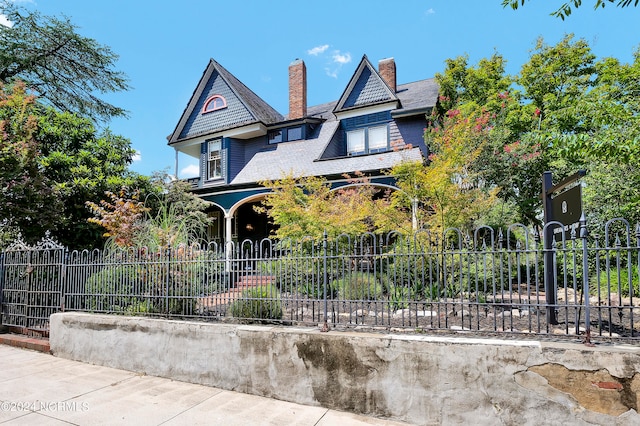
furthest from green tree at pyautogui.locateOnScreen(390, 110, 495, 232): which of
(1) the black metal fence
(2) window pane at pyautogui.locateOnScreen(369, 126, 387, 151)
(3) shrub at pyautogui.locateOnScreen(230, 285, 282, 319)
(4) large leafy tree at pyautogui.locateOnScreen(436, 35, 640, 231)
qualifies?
(3) shrub at pyautogui.locateOnScreen(230, 285, 282, 319)

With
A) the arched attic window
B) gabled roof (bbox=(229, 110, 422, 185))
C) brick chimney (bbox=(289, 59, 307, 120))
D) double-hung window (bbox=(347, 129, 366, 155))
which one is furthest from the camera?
brick chimney (bbox=(289, 59, 307, 120))

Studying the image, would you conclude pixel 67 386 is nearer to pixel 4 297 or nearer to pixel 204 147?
pixel 4 297

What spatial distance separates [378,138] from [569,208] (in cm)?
1203

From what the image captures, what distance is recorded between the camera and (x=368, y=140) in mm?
16406

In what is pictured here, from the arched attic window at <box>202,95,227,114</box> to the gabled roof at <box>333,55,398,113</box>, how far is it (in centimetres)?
566

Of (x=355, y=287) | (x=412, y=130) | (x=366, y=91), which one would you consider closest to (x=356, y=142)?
(x=366, y=91)

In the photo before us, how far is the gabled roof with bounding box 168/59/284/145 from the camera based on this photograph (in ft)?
59.5

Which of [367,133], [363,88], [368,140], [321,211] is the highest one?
[363,88]

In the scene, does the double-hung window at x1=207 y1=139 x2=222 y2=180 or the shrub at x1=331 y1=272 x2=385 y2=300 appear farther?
the double-hung window at x1=207 y1=139 x2=222 y2=180

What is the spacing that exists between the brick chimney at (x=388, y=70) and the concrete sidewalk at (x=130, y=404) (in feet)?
53.4

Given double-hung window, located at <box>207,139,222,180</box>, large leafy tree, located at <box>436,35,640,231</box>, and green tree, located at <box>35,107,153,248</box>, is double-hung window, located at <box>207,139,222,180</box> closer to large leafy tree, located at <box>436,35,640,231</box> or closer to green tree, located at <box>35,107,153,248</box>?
green tree, located at <box>35,107,153,248</box>

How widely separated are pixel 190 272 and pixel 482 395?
432cm

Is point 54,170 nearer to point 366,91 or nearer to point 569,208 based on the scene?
point 366,91

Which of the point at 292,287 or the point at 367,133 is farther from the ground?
the point at 367,133
